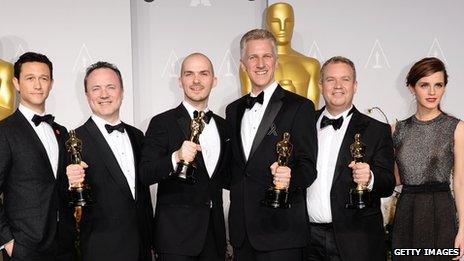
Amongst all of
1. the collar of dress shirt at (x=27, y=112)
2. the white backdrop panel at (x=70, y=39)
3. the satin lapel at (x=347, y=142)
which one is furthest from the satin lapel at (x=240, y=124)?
the white backdrop panel at (x=70, y=39)

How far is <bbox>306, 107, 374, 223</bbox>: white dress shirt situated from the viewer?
3143 millimetres

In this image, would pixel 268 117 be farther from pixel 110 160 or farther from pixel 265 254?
pixel 110 160

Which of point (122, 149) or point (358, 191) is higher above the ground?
point (122, 149)

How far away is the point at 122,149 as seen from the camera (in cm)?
327

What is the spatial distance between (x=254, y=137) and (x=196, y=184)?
0.42m

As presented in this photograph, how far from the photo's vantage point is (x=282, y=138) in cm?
295

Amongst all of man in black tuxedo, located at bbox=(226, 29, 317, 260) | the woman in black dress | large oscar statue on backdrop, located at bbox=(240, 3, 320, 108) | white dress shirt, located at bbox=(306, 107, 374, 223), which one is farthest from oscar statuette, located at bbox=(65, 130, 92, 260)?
large oscar statue on backdrop, located at bbox=(240, 3, 320, 108)

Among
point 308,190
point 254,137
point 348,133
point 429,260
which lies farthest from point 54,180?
point 429,260

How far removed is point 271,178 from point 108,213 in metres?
0.92

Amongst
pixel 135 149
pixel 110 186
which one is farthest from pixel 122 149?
pixel 110 186

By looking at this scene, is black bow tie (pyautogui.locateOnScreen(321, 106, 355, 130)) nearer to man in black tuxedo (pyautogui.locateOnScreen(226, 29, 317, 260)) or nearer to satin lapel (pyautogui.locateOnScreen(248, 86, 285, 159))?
man in black tuxedo (pyautogui.locateOnScreen(226, 29, 317, 260))

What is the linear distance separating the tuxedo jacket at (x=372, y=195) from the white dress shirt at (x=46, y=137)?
5.06 feet

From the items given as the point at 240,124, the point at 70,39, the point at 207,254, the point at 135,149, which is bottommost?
the point at 207,254

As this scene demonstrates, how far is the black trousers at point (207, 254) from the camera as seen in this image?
303 centimetres
